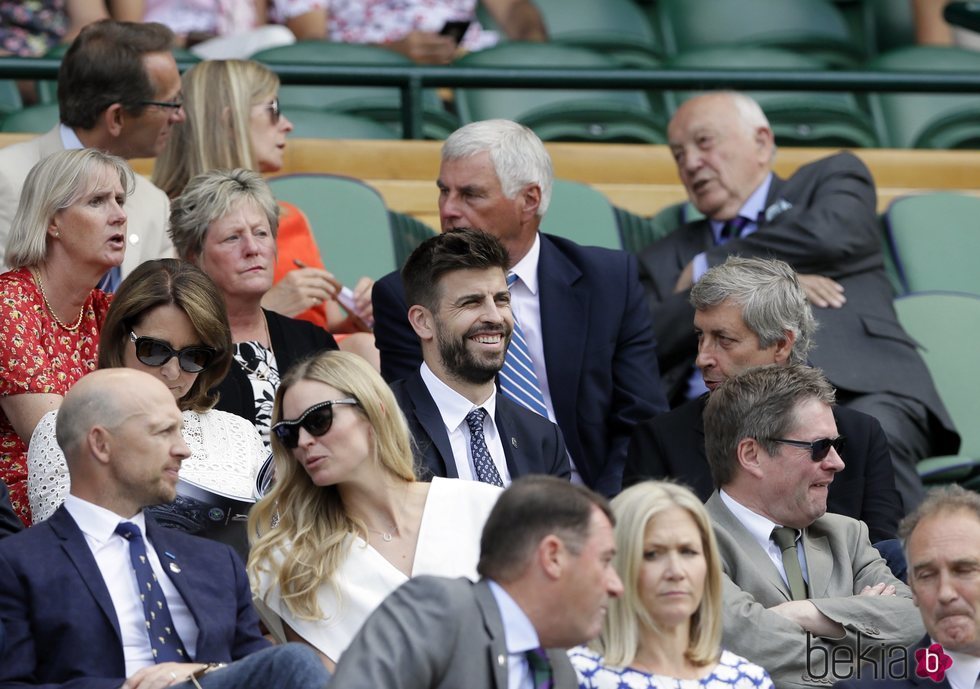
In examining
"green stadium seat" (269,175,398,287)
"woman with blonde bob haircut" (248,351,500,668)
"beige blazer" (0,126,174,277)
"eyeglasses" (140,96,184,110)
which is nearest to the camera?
"woman with blonde bob haircut" (248,351,500,668)

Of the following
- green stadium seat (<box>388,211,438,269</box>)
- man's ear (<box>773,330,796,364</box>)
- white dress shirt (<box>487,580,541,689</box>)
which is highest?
green stadium seat (<box>388,211,438,269</box>)

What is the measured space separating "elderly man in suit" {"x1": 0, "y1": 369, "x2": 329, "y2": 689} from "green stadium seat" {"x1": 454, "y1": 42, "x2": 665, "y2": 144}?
3668mm

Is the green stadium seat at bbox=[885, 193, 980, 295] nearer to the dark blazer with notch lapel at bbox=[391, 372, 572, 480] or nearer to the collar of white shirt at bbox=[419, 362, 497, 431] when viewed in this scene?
the dark blazer with notch lapel at bbox=[391, 372, 572, 480]

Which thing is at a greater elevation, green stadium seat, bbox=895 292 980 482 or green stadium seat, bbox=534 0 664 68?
green stadium seat, bbox=534 0 664 68

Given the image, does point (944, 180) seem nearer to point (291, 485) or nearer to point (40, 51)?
point (40, 51)

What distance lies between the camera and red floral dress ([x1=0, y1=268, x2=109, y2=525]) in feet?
14.0

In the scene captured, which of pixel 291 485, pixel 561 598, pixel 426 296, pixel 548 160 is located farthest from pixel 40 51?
pixel 561 598

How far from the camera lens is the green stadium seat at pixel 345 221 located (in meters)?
6.04

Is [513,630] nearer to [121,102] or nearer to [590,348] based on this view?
[590,348]

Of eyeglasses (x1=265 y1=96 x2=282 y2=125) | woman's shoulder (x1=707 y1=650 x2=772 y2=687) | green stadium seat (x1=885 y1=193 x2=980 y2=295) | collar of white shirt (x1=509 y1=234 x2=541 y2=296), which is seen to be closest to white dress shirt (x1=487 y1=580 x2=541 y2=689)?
woman's shoulder (x1=707 y1=650 x2=772 y2=687)

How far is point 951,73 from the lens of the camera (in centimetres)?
711

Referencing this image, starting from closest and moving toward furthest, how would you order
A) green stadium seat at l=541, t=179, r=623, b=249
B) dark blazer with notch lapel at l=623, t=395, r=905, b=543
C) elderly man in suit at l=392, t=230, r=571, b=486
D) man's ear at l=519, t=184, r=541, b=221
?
elderly man in suit at l=392, t=230, r=571, b=486 < dark blazer with notch lapel at l=623, t=395, r=905, b=543 < man's ear at l=519, t=184, r=541, b=221 < green stadium seat at l=541, t=179, r=623, b=249

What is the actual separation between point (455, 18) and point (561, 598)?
4.64 m

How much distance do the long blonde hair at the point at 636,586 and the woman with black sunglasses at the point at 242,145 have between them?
201 cm
